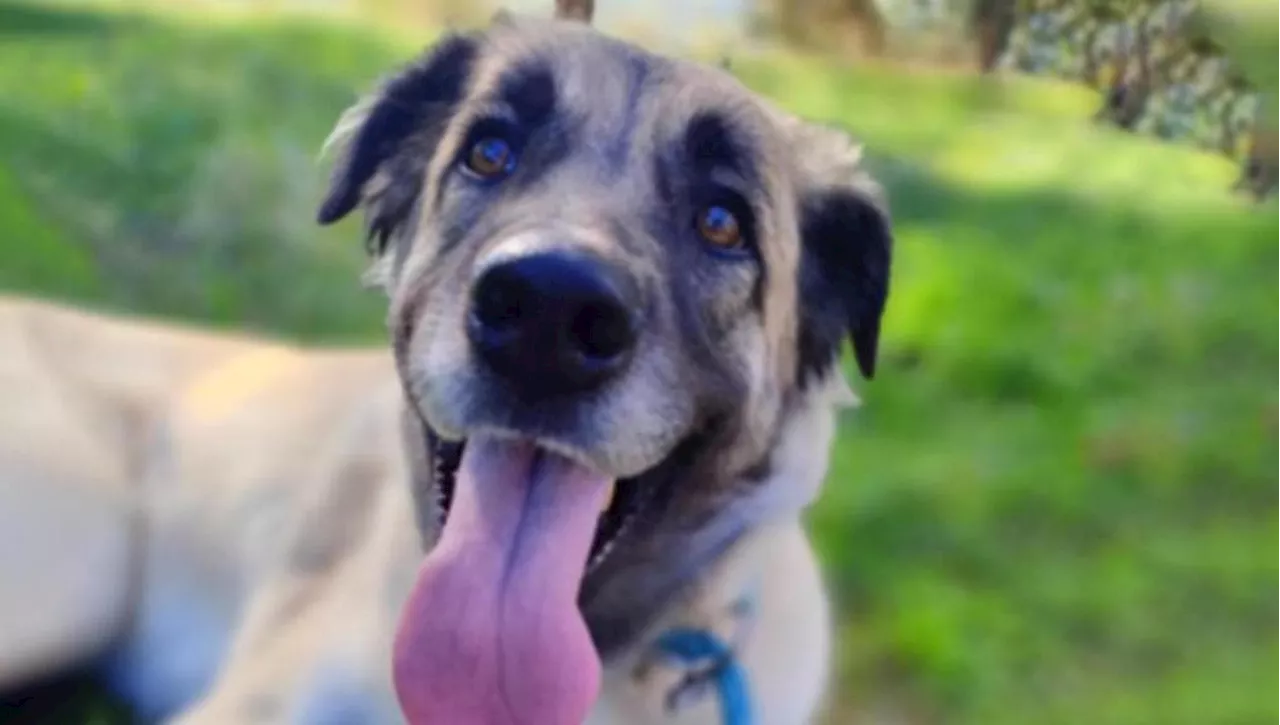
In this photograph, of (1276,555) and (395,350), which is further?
(1276,555)

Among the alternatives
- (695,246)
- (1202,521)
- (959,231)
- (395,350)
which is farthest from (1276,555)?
(395,350)

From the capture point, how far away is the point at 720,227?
1.78m

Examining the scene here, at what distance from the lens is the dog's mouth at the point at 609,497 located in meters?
1.77

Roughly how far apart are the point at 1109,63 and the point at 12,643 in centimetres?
455

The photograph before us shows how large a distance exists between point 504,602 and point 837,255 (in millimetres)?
686

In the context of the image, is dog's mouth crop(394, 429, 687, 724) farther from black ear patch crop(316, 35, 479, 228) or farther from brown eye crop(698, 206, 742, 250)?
black ear patch crop(316, 35, 479, 228)

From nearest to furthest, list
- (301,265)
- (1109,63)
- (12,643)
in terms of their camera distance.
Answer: (12,643)
(301,265)
(1109,63)

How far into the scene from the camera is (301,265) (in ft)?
12.6

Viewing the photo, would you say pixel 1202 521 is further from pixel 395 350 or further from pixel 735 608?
pixel 395 350

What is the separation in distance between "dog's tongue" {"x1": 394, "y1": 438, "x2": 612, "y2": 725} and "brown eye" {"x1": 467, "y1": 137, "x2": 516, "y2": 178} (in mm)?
333

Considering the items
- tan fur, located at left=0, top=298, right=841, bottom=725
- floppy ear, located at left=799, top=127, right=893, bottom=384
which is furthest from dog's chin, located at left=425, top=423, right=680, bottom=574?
floppy ear, located at left=799, top=127, right=893, bottom=384

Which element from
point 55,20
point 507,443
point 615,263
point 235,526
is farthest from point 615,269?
point 55,20

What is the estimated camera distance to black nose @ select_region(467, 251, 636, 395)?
147 cm

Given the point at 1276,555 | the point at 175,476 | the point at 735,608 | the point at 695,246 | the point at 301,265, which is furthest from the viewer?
the point at 301,265
